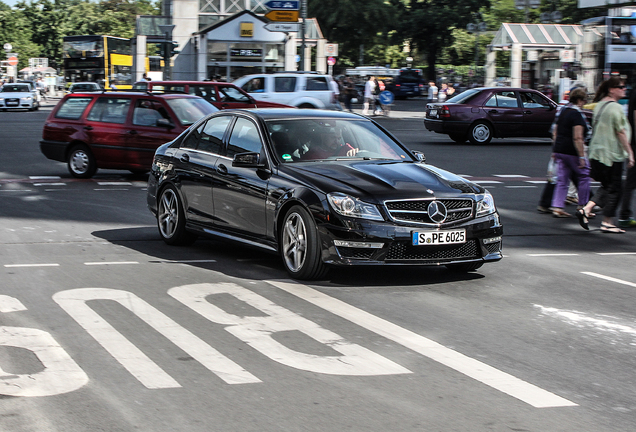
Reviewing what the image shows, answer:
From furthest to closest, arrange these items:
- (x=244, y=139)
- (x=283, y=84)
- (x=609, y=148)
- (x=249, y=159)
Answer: (x=283, y=84) → (x=609, y=148) → (x=244, y=139) → (x=249, y=159)

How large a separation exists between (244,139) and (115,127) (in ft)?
28.3

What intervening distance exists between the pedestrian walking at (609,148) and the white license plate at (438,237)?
14.1ft

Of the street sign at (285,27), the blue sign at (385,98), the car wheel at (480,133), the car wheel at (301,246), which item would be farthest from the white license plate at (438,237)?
the blue sign at (385,98)

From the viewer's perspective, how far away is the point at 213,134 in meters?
9.39

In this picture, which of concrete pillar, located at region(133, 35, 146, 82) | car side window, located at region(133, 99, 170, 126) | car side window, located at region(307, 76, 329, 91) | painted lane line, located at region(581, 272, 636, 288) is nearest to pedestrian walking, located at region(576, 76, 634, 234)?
painted lane line, located at region(581, 272, 636, 288)

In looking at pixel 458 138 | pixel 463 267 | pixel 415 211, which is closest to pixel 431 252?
pixel 415 211

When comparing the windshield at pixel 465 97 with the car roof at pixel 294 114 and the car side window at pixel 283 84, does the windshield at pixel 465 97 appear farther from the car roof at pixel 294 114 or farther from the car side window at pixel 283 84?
the car roof at pixel 294 114

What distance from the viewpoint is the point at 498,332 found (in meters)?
6.22

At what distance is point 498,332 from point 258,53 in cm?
4207

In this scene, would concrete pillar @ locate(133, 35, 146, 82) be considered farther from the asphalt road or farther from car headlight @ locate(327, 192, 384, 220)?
car headlight @ locate(327, 192, 384, 220)

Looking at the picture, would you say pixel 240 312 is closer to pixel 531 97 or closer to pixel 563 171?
pixel 563 171

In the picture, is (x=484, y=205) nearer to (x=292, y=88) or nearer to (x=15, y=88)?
(x=292, y=88)

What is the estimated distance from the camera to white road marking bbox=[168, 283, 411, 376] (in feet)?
17.4

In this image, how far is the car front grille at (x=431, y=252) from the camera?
7.53m
